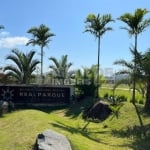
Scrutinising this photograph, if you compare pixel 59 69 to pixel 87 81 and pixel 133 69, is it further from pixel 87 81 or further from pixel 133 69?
pixel 133 69

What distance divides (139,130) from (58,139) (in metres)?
8.07

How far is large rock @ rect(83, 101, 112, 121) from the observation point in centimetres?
2459

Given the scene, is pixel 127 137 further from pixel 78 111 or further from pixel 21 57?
pixel 21 57

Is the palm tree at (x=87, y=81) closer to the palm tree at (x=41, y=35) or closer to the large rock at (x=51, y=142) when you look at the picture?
the palm tree at (x=41, y=35)

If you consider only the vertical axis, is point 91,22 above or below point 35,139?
above

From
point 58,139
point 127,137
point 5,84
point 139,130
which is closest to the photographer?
point 58,139

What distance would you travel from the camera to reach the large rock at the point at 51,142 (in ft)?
37.8

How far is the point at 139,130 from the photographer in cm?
1962

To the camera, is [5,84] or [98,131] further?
[5,84]

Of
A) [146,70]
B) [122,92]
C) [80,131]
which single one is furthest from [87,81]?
[80,131]

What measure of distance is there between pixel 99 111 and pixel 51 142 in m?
13.5

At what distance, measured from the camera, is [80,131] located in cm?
1830

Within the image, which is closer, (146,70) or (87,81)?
(146,70)

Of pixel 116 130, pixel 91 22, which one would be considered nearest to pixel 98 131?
pixel 116 130
